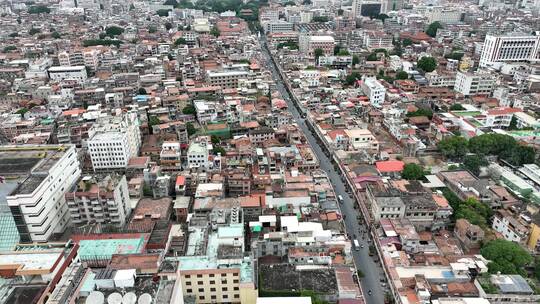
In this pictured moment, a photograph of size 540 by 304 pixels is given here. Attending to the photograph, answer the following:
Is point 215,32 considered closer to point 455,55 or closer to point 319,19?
point 319,19

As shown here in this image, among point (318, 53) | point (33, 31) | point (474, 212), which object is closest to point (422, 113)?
point (474, 212)

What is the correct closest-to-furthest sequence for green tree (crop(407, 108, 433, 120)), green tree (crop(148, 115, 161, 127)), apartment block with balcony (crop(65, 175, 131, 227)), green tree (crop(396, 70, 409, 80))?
1. apartment block with balcony (crop(65, 175, 131, 227))
2. green tree (crop(148, 115, 161, 127))
3. green tree (crop(407, 108, 433, 120))
4. green tree (crop(396, 70, 409, 80))

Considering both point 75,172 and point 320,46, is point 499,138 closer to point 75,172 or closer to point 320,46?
point 75,172

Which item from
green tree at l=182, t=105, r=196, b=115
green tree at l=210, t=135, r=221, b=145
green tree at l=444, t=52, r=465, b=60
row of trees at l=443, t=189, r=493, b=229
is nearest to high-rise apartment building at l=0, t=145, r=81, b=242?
green tree at l=210, t=135, r=221, b=145

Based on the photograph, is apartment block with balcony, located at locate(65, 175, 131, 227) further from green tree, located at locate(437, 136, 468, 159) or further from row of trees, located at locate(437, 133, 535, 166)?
row of trees, located at locate(437, 133, 535, 166)

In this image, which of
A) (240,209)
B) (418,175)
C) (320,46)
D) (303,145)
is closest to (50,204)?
(240,209)

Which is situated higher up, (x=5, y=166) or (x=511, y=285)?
(x=5, y=166)
